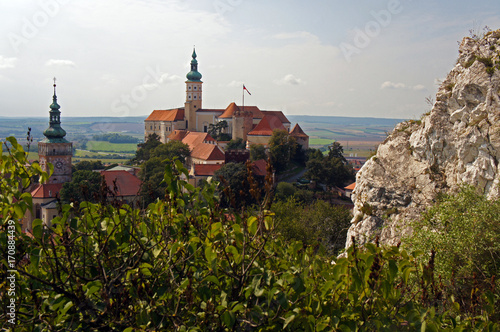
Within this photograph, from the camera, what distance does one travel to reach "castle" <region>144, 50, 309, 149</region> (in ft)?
228

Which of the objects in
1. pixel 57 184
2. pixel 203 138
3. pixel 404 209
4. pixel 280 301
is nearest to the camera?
pixel 280 301

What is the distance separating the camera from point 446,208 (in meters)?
10.8

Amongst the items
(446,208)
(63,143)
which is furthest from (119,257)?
(63,143)

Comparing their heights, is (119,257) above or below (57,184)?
above

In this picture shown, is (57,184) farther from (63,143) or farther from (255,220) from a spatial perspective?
(255,220)

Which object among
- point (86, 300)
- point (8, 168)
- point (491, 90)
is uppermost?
point (491, 90)

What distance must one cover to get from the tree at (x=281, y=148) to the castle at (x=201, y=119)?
637 centimetres

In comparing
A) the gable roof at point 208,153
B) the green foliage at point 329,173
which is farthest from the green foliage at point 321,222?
the gable roof at point 208,153

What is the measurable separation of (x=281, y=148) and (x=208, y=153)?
32.5 feet

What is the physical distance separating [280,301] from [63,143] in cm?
5482

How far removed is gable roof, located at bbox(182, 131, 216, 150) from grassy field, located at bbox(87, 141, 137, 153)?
331 feet

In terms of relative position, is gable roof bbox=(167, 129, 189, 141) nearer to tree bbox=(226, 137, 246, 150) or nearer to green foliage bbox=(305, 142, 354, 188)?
tree bbox=(226, 137, 246, 150)

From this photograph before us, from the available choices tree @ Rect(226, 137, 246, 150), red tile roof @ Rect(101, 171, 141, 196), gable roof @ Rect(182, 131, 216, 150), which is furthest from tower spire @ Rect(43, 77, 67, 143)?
tree @ Rect(226, 137, 246, 150)

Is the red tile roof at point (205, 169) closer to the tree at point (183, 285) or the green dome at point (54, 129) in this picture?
the green dome at point (54, 129)
